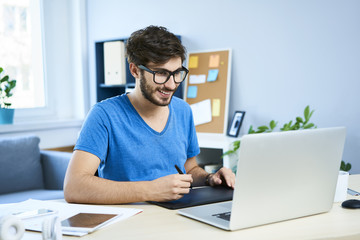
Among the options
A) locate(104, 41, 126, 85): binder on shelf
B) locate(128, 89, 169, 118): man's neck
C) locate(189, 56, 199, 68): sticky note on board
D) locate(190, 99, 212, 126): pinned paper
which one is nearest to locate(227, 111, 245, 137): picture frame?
locate(190, 99, 212, 126): pinned paper

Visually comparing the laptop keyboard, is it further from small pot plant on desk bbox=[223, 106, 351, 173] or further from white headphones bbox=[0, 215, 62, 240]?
small pot plant on desk bbox=[223, 106, 351, 173]

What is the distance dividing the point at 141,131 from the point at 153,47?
0.32 metres

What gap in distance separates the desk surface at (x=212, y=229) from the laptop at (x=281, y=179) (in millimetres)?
21

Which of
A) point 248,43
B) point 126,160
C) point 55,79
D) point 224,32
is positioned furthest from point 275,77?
point 55,79

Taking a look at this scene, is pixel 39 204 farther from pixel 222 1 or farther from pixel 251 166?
pixel 222 1

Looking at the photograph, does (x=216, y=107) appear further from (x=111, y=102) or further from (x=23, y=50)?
(x=23, y=50)

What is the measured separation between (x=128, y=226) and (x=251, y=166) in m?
0.36

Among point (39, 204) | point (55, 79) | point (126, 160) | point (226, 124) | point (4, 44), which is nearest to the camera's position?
point (39, 204)

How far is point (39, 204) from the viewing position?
1.29 metres

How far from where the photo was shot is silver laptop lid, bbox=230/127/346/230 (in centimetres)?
101

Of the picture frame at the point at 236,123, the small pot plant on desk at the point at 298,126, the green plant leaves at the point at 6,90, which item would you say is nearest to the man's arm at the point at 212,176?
the small pot plant on desk at the point at 298,126

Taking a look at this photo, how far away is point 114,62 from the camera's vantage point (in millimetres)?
3553

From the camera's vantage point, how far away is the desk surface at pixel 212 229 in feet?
3.38

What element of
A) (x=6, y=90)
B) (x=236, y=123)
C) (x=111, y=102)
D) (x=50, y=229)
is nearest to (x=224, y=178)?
(x=111, y=102)
